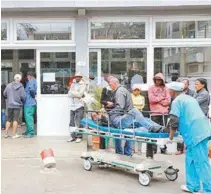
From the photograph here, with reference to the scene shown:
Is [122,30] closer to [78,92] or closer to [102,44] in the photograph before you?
[102,44]

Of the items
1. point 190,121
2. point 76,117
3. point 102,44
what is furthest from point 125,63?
point 190,121

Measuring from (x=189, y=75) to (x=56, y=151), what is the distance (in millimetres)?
4474

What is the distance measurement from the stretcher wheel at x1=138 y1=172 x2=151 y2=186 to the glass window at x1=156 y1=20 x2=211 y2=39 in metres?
5.81

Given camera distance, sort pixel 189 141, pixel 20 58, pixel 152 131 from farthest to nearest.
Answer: pixel 20 58, pixel 152 131, pixel 189 141

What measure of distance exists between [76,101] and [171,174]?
4.54 metres

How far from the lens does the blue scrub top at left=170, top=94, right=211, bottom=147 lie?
5801 mm

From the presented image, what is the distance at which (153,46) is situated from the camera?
37.4ft

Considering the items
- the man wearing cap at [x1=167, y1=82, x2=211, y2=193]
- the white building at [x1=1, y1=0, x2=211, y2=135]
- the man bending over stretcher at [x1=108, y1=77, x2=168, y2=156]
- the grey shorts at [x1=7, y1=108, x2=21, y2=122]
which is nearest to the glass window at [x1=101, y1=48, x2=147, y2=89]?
the white building at [x1=1, y1=0, x2=211, y2=135]

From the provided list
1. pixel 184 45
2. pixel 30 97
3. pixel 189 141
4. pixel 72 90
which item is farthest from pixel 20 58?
pixel 189 141

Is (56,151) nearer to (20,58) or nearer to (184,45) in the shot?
(184,45)

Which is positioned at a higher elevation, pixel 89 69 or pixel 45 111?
pixel 89 69

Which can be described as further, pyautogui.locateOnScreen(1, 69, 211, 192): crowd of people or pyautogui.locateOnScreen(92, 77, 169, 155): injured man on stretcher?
pyautogui.locateOnScreen(92, 77, 169, 155): injured man on stretcher

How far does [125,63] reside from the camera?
1144cm

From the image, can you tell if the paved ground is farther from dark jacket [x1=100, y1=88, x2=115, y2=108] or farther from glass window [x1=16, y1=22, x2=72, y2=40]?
glass window [x1=16, y1=22, x2=72, y2=40]
